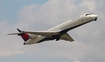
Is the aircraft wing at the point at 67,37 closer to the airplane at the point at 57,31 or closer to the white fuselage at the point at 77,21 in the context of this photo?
the airplane at the point at 57,31

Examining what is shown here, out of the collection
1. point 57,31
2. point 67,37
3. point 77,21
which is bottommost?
point 57,31

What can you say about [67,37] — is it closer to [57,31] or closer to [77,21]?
[57,31]

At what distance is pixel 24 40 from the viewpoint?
109m

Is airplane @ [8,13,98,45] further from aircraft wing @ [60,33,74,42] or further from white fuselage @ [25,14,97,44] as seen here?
aircraft wing @ [60,33,74,42]

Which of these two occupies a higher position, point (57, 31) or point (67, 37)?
point (67, 37)

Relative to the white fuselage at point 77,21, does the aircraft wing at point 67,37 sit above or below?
above

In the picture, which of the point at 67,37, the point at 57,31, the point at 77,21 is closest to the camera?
the point at 77,21

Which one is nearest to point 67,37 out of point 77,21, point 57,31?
point 57,31

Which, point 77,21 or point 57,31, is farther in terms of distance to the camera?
point 57,31

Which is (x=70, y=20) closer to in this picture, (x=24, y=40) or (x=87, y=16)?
(x=87, y=16)

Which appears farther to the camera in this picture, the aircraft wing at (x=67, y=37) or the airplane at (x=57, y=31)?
the aircraft wing at (x=67, y=37)

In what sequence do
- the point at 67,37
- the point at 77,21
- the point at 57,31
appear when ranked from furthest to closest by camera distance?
the point at 67,37, the point at 57,31, the point at 77,21

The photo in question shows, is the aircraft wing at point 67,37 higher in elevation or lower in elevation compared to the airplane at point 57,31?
higher

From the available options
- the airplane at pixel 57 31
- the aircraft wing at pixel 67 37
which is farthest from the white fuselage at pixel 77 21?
the aircraft wing at pixel 67 37
